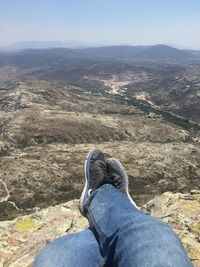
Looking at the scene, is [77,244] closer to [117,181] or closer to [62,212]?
[117,181]

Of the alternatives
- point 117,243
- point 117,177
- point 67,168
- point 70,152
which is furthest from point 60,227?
point 70,152

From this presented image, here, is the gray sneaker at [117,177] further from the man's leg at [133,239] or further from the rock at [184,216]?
the rock at [184,216]

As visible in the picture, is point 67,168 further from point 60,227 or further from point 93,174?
point 93,174

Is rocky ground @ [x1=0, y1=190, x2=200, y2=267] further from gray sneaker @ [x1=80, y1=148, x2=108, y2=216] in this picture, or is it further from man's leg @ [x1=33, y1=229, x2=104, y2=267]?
man's leg @ [x1=33, y1=229, x2=104, y2=267]

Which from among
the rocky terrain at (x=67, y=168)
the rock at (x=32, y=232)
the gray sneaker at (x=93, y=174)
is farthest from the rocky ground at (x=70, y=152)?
the gray sneaker at (x=93, y=174)

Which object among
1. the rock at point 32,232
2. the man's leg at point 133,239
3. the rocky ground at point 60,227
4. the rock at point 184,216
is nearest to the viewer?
the man's leg at point 133,239

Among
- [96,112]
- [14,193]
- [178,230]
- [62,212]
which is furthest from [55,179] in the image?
[96,112]
